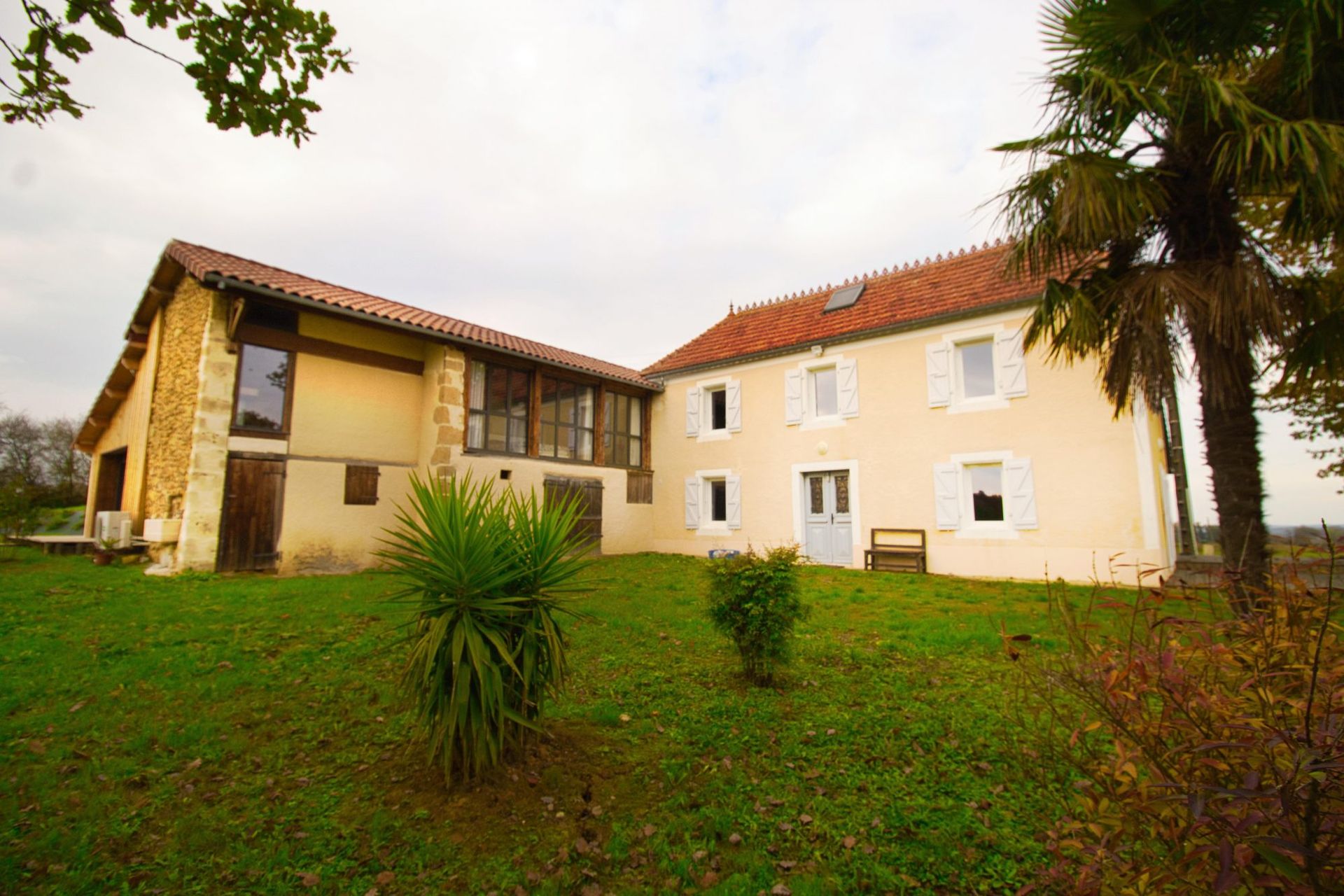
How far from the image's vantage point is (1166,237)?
623 centimetres

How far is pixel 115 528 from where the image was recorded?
11547 mm

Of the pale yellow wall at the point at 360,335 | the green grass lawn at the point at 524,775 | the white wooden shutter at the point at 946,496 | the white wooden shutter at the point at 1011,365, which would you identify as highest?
the pale yellow wall at the point at 360,335

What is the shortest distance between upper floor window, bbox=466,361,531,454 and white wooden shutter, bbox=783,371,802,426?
6.44 meters

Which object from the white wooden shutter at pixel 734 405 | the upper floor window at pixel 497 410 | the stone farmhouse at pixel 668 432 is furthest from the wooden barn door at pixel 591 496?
the white wooden shutter at pixel 734 405

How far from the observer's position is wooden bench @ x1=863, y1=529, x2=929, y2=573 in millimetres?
11922

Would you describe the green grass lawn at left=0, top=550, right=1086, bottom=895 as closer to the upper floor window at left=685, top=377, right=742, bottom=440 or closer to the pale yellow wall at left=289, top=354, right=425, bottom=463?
the pale yellow wall at left=289, top=354, right=425, bottom=463

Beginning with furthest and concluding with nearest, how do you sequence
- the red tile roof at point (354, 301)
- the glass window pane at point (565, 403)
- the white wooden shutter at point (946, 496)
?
1. the glass window pane at point (565, 403)
2. the white wooden shutter at point (946, 496)
3. the red tile roof at point (354, 301)

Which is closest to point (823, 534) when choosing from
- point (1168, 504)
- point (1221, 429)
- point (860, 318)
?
point (860, 318)

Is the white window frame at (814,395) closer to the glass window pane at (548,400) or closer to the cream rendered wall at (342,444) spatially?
the glass window pane at (548,400)

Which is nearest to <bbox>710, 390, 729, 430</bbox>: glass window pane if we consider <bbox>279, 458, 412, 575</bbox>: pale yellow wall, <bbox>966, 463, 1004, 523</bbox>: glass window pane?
<bbox>966, 463, 1004, 523</bbox>: glass window pane

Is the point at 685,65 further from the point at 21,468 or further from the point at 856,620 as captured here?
the point at 21,468

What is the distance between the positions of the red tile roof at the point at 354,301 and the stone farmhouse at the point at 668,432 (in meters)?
0.10

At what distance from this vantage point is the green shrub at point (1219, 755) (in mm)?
1051

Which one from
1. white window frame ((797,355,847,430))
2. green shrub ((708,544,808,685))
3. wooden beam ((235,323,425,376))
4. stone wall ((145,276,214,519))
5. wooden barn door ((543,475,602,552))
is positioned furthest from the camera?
wooden barn door ((543,475,602,552))
